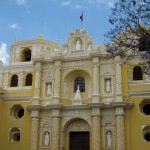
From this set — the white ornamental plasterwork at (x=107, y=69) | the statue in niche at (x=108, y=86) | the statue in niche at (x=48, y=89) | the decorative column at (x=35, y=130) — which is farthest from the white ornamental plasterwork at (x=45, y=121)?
the white ornamental plasterwork at (x=107, y=69)

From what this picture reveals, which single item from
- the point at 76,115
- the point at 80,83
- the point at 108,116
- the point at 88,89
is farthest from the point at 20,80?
the point at 108,116

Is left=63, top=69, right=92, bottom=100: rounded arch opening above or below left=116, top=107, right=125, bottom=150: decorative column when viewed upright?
above

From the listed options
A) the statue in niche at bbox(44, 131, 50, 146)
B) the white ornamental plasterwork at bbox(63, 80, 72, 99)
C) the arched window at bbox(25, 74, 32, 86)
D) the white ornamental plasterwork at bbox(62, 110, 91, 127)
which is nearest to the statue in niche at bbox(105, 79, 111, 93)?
the white ornamental plasterwork at bbox(62, 110, 91, 127)

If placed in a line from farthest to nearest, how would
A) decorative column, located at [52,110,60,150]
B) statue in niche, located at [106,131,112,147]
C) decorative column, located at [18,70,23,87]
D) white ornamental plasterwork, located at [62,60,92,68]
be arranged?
decorative column, located at [18,70,23,87] < white ornamental plasterwork, located at [62,60,92,68] < decorative column, located at [52,110,60,150] < statue in niche, located at [106,131,112,147]

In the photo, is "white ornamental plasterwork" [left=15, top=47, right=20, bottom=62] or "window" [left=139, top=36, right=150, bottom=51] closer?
"window" [left=139, top=36, right=150, bottom=51]

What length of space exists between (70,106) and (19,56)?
774 cm

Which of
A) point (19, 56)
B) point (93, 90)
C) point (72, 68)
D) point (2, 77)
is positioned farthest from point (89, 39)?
point (2, 77)

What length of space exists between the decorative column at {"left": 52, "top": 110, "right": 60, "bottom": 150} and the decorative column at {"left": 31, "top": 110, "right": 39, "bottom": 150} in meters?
1.38

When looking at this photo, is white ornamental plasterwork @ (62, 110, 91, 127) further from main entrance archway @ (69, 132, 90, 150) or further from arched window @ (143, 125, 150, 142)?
arched window @ (143, 125, 150, 142)

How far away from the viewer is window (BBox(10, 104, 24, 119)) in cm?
2471

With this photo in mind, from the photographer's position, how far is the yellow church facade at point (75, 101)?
70.0ft

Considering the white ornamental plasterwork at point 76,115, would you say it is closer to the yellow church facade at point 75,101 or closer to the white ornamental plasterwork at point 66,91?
the yellow church facade at point 75,101

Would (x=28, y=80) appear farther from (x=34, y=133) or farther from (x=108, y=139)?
(x=108, y=139)

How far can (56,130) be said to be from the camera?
22281 mm
